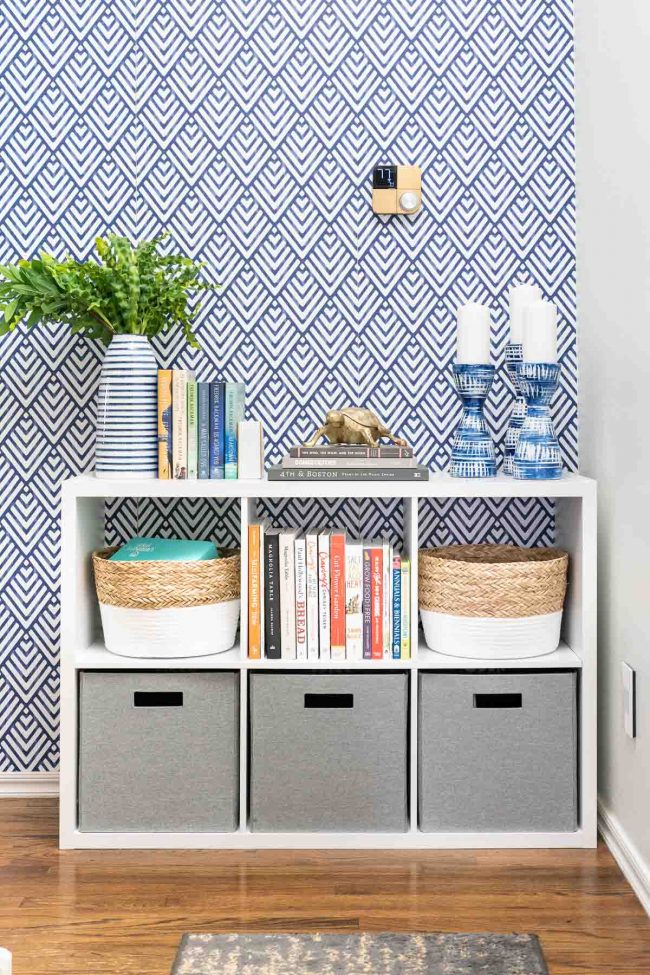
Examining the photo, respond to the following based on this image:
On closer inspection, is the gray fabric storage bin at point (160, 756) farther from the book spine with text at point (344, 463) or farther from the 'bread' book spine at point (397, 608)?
the book spine with text at point (344, 463)

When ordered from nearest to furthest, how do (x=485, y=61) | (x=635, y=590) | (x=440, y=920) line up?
(x=440, y=920)
(x=635, y=590)
(x=485, y=61)

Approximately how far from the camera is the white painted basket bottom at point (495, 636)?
A: 7.28 ft

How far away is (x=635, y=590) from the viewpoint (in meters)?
2.06

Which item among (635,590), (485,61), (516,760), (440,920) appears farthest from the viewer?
(485,61)

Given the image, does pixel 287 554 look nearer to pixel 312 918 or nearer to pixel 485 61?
pixel 312 918

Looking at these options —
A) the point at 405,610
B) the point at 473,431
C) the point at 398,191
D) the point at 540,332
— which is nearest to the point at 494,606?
the point at 405,610

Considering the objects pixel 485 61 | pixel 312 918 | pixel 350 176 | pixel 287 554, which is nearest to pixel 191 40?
pixel 350 176

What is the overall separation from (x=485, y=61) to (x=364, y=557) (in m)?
1.33

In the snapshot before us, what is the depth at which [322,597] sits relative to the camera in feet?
7.34

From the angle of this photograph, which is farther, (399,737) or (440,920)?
(399,737)

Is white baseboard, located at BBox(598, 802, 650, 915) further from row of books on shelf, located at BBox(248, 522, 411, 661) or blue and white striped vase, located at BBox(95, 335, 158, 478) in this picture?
blue and white striped vase, located at BBox(95, 335, 158, 478)

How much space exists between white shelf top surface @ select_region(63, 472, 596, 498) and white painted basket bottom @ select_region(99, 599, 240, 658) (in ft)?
0.88

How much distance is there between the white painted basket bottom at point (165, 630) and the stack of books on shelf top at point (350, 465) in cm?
36

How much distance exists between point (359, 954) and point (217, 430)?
3.82 feet
